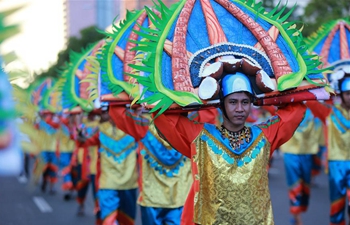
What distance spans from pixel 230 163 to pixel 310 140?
5.83 meters

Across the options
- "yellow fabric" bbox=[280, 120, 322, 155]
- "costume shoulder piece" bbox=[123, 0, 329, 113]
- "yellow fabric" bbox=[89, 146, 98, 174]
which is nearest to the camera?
"costume shoulder piece" bbox=[123, 0, 329, 113]

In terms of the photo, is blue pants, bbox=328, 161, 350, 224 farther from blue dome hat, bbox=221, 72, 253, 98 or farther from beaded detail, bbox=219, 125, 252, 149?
blue dome hat, bbox=221, 72, 253, 98

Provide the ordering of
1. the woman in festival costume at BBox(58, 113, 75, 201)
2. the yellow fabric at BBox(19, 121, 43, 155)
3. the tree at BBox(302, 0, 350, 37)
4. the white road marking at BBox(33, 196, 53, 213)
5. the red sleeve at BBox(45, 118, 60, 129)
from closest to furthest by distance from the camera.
→ the yellow fabric at BBox(19, 121, 43, 155) < the white road marking at BBox(33, 196, 53, 213) < the woman in festival costume at BBox(58, 113, 75, 201) < the red sleeve at BBox(45, 118, 60, 129) < the tree at BBox(302, 0, 350, 37)

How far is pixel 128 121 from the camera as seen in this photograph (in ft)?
18.6

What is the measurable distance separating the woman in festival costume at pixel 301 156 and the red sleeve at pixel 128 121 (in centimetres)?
370

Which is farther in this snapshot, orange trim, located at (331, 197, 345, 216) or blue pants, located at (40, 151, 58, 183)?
blue pants, located at (40, 151, 58, 183)

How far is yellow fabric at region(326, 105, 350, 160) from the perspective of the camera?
→ 7438 millimetres

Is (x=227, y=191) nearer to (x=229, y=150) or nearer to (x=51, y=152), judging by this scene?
(x=229, y=150)

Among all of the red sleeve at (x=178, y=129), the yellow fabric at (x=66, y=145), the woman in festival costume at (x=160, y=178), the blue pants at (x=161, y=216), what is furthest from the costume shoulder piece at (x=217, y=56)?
the yellow fabric at (x=66, y=145)

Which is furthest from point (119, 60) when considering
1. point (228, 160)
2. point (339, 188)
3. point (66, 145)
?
point (66, 145)

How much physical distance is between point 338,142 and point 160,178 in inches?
99.5

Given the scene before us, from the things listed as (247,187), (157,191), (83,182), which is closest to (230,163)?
(247,187)

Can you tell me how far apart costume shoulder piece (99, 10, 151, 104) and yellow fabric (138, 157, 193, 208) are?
84cm

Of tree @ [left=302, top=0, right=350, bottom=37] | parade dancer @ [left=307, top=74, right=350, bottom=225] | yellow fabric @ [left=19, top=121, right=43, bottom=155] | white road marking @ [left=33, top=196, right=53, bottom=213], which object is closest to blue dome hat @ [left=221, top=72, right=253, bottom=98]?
yellow fabric @ [left=19, top=121, right=43, bottom=155]
